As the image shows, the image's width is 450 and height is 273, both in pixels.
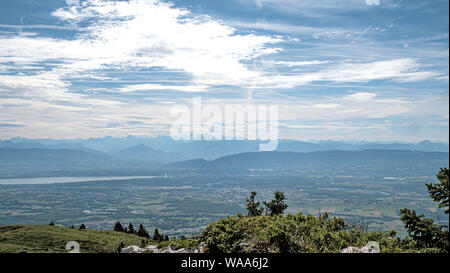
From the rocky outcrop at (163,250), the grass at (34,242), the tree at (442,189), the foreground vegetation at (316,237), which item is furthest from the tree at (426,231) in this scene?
the grass at (34,242)

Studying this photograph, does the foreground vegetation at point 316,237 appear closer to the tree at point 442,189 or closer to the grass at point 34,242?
the tree at point 442,189

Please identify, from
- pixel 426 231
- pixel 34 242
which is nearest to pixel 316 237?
pixel 426 231

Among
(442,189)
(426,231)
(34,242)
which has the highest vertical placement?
(442,189)

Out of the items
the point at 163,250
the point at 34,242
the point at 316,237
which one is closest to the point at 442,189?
the point at 316,237

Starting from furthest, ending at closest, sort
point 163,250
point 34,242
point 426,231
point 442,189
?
point 34,242
point 163,250
point 426,231
point 442,189

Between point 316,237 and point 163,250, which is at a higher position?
point 316,237

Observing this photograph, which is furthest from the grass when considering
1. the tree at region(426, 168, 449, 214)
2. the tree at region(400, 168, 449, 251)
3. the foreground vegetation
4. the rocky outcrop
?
the tree at region(426, 168, 449, 214)

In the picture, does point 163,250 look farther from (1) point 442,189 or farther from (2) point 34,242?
(2) point 34,242

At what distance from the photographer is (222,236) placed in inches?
379

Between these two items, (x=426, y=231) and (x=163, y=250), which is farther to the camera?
(x=163, y=250)

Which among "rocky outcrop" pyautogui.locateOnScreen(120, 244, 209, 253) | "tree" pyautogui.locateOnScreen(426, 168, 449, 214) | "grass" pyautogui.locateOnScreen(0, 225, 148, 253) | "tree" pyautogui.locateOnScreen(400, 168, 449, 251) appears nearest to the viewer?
"tree" pyautogui.locateOnScreen(426, 168, 449, 214)

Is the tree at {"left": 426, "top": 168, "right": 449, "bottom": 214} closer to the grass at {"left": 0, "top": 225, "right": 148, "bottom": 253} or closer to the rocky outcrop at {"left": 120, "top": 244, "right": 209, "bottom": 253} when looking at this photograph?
the rocky outcrop at {"left": 120, "top": 244, "right": 209, "bottom": 253}

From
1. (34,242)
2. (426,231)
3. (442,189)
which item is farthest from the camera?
(34,242)
